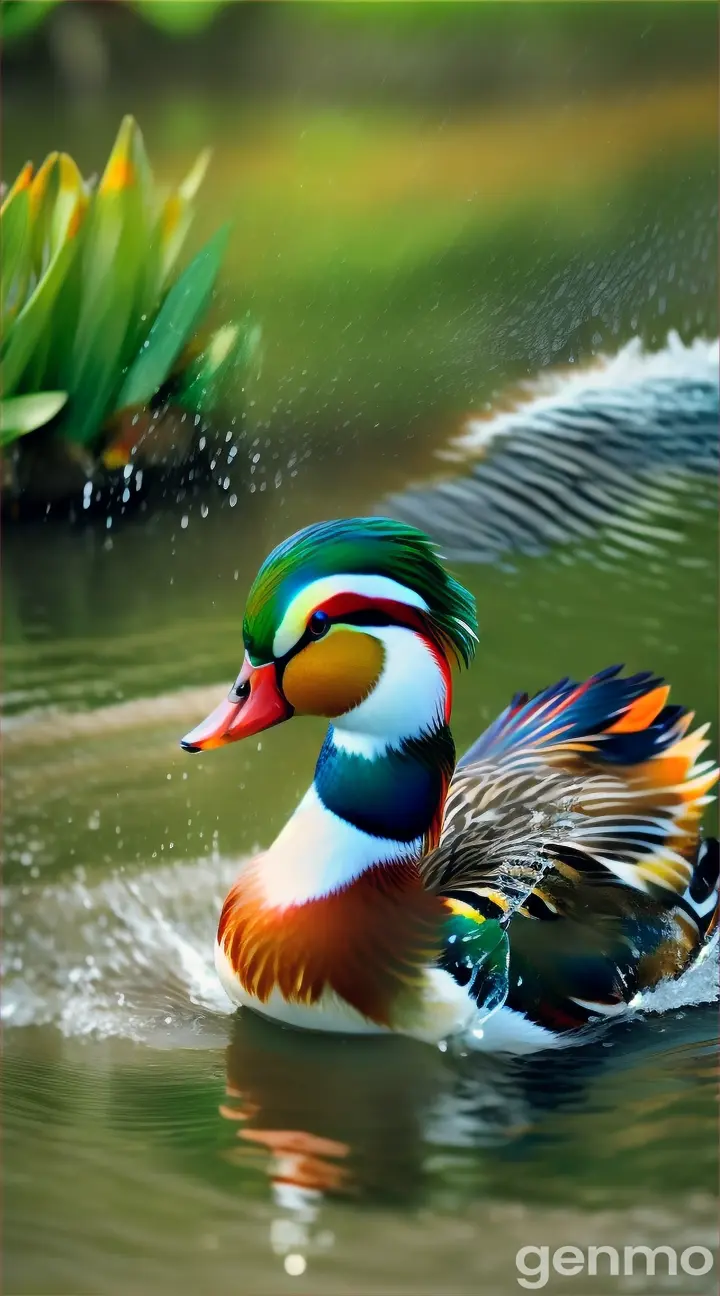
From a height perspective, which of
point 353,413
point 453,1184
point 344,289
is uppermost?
point 344,289

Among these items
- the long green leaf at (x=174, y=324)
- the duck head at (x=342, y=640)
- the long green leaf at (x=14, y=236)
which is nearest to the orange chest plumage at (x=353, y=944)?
the duck head at (x=342, y=640)

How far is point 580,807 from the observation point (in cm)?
105

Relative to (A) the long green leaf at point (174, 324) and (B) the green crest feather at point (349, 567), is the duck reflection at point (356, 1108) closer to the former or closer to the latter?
(B) the green crest feather at point (349, 567)

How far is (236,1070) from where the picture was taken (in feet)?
3.13

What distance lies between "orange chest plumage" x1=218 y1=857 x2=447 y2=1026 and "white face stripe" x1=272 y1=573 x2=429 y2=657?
17 centimetres

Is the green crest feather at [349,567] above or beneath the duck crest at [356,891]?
above

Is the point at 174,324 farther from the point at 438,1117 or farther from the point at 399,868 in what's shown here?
the point at 438,1117

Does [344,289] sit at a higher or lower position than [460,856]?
higher

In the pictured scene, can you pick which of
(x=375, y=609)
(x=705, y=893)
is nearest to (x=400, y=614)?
(x=375, y=609)

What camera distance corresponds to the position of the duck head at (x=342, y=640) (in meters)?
0.93

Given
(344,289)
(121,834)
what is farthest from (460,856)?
(344,289)

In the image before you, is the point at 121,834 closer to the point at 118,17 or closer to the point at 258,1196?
the point at 258,1196

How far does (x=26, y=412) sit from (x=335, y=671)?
523mm

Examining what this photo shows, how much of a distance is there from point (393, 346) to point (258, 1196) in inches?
28.7
